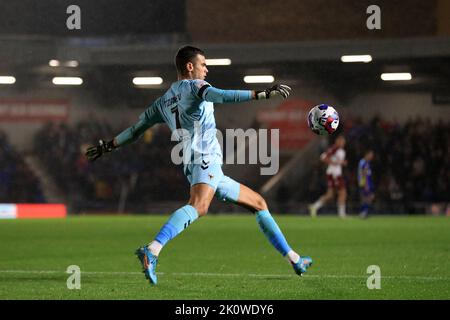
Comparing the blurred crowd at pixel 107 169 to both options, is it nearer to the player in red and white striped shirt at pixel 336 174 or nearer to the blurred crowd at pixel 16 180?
the blurred crowd at pixel 16 180

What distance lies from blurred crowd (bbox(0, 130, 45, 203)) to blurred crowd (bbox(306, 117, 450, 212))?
9.56 metres

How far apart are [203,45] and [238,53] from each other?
1.19 m

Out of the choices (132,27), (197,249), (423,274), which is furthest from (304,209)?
(423,274)

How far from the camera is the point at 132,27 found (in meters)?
29.4

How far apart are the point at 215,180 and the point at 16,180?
23977 mm

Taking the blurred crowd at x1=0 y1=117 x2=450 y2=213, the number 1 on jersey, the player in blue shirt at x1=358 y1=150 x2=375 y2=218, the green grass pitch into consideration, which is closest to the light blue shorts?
the number 1 on jersey

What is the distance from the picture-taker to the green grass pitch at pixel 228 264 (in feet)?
24.0

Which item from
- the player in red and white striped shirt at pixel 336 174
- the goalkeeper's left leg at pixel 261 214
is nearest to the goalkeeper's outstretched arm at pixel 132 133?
the goalkeeper's left leg at pixel 261 214

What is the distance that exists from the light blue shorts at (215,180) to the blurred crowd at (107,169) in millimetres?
21522

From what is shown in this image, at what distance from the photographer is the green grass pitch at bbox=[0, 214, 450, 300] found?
7316mm
